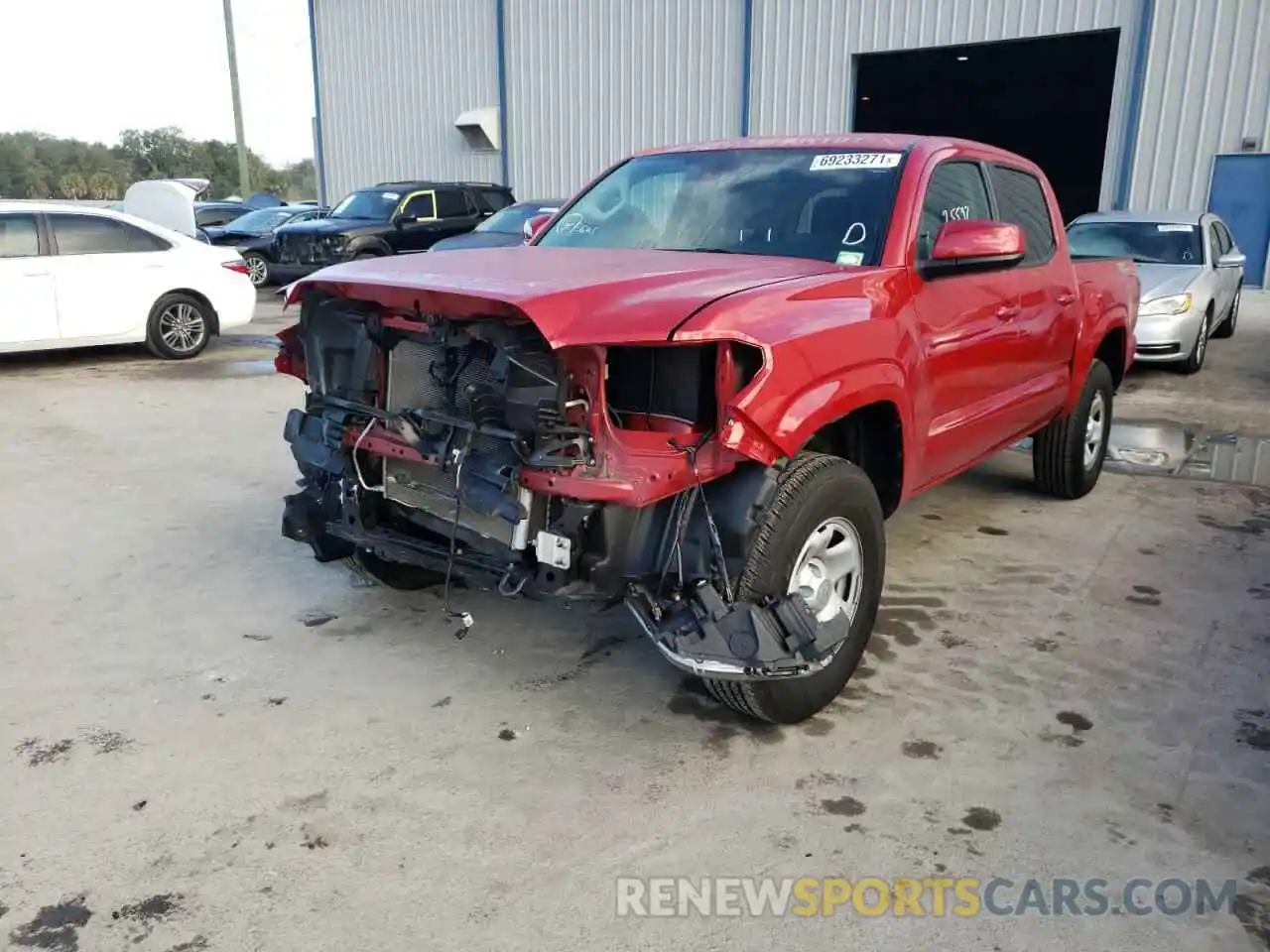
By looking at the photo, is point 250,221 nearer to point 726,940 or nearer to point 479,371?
point 479,371

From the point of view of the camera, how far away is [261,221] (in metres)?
21.0

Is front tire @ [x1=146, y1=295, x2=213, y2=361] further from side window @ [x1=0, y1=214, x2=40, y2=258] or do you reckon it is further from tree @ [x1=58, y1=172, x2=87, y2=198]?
tree @ [x1=58, y1=172, x2=87, y2=198]

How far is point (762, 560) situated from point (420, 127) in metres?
24.2

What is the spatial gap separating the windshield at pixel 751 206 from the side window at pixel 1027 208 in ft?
3.27

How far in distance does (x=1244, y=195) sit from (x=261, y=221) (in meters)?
17.9

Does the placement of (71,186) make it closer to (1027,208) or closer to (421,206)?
(421,206)

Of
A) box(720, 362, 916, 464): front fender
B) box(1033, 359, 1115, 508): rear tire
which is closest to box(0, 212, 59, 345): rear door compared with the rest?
box(1033, 359, 1115, 508): rear tire

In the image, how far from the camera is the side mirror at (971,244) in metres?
3.65

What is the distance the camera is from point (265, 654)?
388cm

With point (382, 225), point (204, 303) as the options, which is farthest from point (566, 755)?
point (382, 225)

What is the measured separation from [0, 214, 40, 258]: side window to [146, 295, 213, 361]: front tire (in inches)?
47.3

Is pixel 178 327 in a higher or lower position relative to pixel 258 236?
lower

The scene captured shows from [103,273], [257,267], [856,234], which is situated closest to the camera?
[856,234]

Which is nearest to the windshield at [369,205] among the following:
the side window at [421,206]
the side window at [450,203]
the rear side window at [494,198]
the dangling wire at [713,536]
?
the side window at [421,206]
